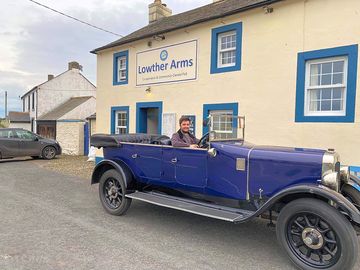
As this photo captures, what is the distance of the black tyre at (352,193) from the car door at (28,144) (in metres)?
14.3

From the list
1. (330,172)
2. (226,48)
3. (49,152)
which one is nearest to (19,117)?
(49,152)

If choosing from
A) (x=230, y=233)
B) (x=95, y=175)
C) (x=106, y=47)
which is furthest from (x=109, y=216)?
(x=106, y=47)

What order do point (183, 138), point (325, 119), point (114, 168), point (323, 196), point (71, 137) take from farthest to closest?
1. point (71, 137)
2. point (325, 119)
3. point (114, 168)
4. point (183, 138)
5. point (323, 196)

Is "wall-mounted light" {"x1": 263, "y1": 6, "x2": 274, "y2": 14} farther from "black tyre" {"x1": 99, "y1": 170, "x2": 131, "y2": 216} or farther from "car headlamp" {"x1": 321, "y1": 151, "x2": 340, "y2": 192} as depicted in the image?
"black tyre" {"x1": 99, "y1": 170, "x2": 131, "y2": 216}

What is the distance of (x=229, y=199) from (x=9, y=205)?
183 inches

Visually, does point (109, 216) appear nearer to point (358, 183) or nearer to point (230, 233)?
point (230, 233)

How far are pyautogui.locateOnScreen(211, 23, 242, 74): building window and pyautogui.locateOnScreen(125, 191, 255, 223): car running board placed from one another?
16.7ft

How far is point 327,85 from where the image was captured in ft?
23.8

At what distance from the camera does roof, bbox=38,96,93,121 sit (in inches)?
1071

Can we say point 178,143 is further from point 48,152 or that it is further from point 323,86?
point 48,152

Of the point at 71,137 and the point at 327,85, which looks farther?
the point at 71,137

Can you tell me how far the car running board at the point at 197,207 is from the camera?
4115mm

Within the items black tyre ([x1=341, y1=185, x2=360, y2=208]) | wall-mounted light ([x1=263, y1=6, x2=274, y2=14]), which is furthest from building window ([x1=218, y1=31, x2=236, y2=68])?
black tyre ([x1=341, y1=185, x2=360, y2=208])

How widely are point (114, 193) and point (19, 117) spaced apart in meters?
31.7
